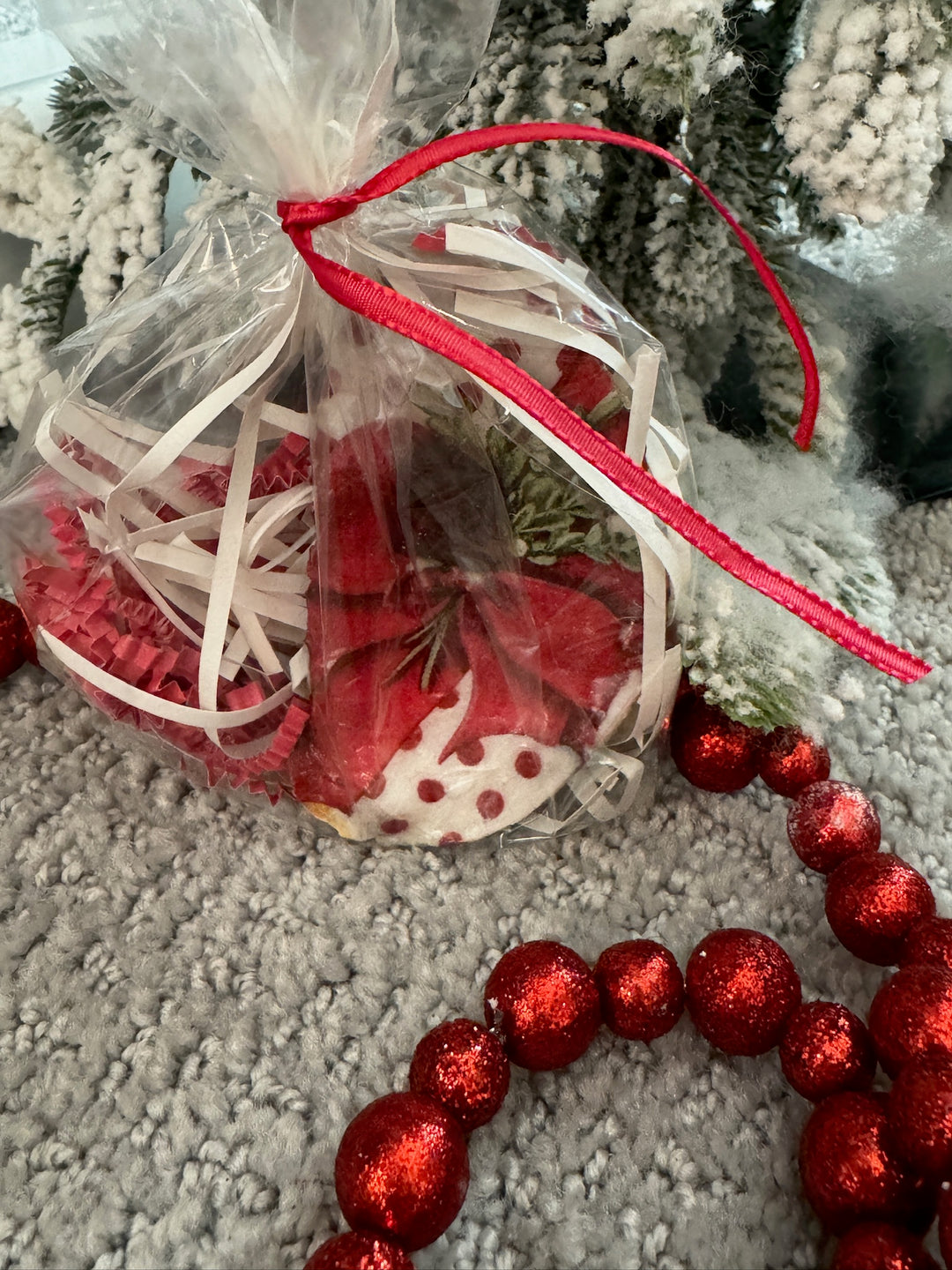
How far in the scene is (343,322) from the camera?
0.60 meters

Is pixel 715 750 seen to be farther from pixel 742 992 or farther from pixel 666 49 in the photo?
pixel 666 49

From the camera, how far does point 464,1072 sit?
0.52m

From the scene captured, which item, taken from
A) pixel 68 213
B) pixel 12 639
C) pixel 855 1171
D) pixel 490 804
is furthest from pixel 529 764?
pixel 68 213

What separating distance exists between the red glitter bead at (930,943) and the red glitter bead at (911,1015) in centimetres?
1

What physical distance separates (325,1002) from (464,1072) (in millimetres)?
105

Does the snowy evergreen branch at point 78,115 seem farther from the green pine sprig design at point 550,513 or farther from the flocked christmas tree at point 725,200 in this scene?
the green pine sprig design at point 550,513

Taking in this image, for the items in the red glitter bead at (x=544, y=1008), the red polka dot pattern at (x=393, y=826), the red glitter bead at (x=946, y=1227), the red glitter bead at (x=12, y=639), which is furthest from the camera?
the red glitter bead at (x=12, y=639)

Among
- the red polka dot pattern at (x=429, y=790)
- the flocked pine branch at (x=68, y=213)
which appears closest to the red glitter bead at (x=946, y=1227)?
the red polka dot pattern at (x=429, y=790)

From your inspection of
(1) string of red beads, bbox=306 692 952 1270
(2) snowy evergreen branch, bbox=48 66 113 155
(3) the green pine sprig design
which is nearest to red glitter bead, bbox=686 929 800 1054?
(1) string of red beads, bbox=306 692 952 1270

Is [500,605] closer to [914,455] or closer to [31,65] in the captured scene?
[914,455]

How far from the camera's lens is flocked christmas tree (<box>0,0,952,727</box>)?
621 millimetres

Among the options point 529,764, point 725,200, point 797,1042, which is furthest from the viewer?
point 725,200

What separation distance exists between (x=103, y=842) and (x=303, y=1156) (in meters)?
0.25

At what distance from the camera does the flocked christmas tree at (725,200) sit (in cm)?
62
